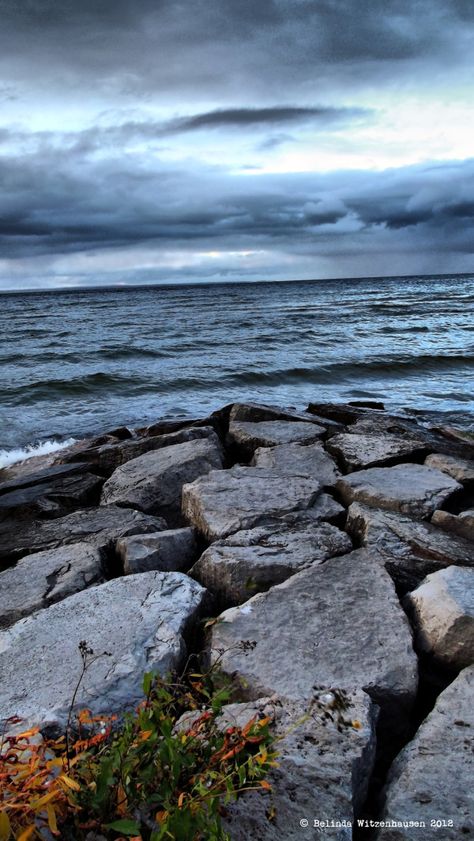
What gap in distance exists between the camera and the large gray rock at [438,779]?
6.00ft

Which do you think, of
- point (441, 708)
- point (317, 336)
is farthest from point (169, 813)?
point (317, 336)

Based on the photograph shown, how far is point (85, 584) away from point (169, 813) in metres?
1.95

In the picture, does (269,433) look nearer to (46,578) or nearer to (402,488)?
(402,488)

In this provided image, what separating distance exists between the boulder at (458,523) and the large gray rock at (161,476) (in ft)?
6.99

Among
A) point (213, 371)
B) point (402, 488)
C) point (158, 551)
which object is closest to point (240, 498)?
point (158, 551)

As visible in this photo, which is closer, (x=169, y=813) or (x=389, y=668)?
(x=169, y=813)

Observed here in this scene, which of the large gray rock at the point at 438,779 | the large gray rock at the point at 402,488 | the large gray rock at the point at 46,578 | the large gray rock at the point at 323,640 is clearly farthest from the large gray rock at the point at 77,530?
the large gray rock at the point at 438,779

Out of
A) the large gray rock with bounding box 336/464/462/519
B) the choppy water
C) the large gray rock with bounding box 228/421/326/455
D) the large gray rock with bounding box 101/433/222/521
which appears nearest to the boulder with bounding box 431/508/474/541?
the large gray rock with bounding box 336/464/462/519

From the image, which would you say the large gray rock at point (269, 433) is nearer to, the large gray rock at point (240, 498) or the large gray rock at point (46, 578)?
the large gray rock at point (240, 498)

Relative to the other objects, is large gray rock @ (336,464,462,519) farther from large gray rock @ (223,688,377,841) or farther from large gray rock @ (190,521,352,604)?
large gray rock @ (223,688,377,841)

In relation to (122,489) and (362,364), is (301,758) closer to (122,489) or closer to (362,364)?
(122,489)

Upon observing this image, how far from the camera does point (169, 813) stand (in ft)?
5.18

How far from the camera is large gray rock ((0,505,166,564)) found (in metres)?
4.12

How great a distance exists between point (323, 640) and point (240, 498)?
1721mm
